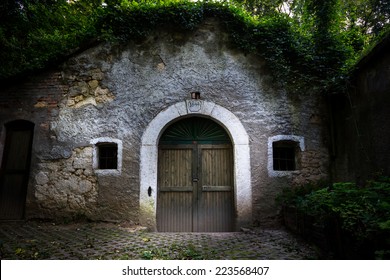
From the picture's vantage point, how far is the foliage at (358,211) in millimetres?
2273

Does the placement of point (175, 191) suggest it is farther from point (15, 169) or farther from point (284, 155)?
point (15, 169)

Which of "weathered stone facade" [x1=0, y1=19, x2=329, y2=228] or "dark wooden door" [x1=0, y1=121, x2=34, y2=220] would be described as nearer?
"weathered stone facade" [x1=0, y1=19, x2=329, y2=228]

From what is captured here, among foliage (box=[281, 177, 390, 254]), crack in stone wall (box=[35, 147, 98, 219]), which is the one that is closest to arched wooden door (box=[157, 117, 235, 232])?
crack in stone wall (box=[35, 147, 98, 219])

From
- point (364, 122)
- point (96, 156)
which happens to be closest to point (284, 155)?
point (364, 122)

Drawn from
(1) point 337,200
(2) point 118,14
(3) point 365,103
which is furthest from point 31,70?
(3) point 365,103

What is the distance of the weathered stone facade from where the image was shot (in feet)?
16.3

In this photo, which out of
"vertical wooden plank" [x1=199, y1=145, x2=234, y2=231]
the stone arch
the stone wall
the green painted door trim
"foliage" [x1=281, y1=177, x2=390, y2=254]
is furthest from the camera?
the green painted door trim

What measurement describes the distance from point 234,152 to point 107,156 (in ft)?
8.46

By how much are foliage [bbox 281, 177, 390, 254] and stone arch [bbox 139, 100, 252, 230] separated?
1336mm

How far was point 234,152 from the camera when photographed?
5098mm

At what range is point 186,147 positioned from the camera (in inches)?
212

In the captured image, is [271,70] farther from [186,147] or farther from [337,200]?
[337,200]

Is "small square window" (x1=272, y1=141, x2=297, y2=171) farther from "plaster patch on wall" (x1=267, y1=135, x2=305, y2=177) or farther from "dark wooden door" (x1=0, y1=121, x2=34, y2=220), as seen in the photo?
"dark wooden door" (x1=0, y1=121, x2=34, y2=220)

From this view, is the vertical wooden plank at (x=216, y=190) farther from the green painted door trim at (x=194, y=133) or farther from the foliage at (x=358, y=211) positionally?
the foliage at (x=358, y=211)
